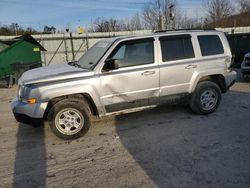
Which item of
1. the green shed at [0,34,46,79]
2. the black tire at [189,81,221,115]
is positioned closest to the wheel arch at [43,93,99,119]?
the black tire at [189,81,221,115]

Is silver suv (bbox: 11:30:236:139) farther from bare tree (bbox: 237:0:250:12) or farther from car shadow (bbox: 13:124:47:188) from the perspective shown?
bare tree (bbox: 237:0:250:12)

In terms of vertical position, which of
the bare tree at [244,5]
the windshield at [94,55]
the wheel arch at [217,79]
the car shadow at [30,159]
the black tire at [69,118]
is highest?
the bare tree at [244,5]

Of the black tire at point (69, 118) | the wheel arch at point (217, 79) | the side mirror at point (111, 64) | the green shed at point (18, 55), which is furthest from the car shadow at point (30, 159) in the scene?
the green shed at point (18, 55)

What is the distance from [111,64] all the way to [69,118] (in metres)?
1.30

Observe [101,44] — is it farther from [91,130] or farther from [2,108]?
[2,108]

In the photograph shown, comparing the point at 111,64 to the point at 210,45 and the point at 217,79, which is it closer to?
the point at 210,45

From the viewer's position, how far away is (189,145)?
427cm

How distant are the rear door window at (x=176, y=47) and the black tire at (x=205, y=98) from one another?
2.54ft

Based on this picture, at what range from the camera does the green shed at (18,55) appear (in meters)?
11.6

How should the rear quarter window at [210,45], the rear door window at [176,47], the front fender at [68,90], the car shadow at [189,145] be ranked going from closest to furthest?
the car shadow at [189,145], the front fender at [68,90], the rear door window at [176,47], the rear quarter window at [210,45]

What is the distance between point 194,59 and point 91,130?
271cm

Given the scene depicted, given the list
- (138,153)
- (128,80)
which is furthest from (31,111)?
(138,153)

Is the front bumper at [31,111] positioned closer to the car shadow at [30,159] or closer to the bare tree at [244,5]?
the car shadow at [30,159]

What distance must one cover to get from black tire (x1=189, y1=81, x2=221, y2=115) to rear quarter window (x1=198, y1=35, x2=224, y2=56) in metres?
0.70
